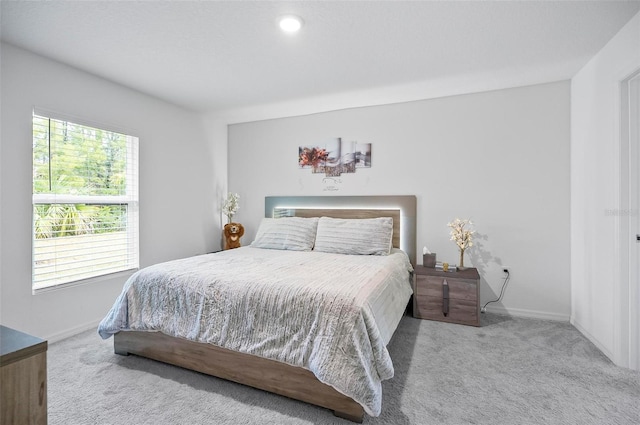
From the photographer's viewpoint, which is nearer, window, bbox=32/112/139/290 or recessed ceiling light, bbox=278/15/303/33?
recessed ceiling light, bbox=278/15/303/33

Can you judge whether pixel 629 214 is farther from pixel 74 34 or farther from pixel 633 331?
pixel 74 34

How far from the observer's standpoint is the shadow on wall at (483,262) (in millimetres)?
3381

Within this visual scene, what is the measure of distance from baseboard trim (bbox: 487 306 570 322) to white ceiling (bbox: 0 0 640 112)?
2366 millimetres

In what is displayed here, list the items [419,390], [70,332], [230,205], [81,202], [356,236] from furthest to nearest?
[230,205]
[356,236]
[81,202]
[70,332]
[419,390]

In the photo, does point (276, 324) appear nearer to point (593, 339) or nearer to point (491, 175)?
point (593, 339)

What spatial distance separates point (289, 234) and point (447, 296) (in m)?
1.81

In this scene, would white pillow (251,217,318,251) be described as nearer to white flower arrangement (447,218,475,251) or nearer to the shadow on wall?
white flower arrangement (447,218,475,251)

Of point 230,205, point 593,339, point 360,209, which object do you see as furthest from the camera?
point 230,205

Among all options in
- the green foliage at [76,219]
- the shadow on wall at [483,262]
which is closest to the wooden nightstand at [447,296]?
the shadow on wall at [483,262]

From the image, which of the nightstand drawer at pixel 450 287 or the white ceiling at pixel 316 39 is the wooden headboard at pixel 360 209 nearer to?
the nightstand drawer at pixel 450 287

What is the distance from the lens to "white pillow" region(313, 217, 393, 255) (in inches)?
130

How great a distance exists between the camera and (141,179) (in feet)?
11.4

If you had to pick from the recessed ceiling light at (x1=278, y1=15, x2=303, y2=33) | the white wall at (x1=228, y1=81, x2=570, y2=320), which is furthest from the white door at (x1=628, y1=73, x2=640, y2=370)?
the recessed ceiling light at (x1=278, y1=15, x2=303, y2=33)

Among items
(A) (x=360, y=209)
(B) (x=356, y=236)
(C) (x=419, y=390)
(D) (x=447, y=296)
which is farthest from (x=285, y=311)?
(A) (x=360, y=209)
